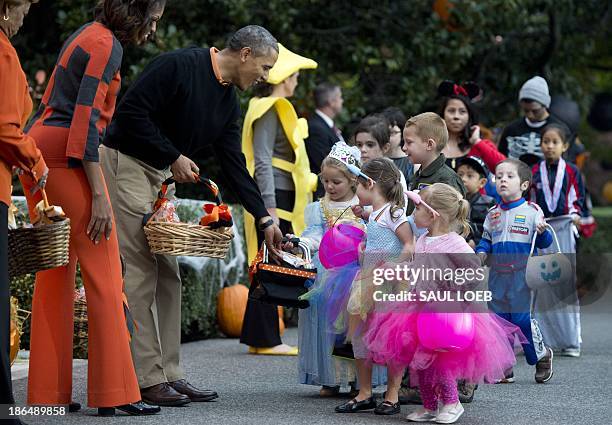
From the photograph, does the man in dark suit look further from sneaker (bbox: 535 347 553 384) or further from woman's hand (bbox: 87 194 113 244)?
woman's hand (bbox: 87 194 113 244)

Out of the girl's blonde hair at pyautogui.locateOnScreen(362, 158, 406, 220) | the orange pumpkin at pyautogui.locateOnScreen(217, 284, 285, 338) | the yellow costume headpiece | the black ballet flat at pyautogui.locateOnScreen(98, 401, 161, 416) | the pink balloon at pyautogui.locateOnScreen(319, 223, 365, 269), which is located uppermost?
the yellow costume headpiece

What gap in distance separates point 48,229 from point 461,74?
1024 centimetres

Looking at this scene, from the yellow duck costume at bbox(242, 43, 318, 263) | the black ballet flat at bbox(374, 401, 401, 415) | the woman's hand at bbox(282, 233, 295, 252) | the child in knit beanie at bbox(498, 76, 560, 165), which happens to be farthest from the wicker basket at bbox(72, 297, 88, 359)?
the child in knit beanie at bbox(498, 76, 560, 165)

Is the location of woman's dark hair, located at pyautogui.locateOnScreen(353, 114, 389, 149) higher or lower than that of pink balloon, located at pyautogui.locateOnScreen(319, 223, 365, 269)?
higher

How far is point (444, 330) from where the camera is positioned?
6082 millimetres

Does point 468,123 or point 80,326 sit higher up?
point 468,123

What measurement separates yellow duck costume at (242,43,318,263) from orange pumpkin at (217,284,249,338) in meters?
1.64

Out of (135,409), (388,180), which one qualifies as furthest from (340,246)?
(135,409)

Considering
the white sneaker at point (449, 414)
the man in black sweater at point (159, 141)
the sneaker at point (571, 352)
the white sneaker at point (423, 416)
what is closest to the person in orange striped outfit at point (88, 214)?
the man in black sweater at point (159, 141)

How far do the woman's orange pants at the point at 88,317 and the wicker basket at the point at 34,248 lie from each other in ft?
1.48

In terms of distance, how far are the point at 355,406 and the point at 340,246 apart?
836mm

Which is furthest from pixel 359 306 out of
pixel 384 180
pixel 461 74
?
pixel 461 74

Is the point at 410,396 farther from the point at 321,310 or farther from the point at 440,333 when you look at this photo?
the point at 440,333

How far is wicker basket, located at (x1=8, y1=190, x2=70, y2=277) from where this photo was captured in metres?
5.37
